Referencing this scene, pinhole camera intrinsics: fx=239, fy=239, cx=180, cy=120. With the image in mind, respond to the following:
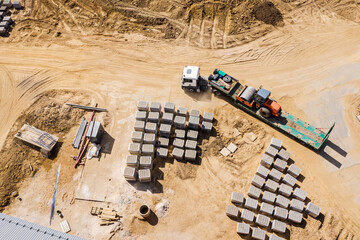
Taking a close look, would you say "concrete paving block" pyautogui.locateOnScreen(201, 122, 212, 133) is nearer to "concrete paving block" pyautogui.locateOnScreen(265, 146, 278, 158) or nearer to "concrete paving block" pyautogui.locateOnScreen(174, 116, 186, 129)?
"concrete paving block" pyautogui.locateOnScreen(174, 116, 186, 129)

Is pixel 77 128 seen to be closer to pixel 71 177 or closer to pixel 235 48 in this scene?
pixel 71 177

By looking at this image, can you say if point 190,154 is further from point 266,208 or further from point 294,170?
point 294,170

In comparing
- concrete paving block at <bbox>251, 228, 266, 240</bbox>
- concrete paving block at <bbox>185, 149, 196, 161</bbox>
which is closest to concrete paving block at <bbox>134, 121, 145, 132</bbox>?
concrete paving block at <bbox>185, 149, 196, 161</bbox>

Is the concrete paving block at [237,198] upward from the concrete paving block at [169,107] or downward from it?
downward

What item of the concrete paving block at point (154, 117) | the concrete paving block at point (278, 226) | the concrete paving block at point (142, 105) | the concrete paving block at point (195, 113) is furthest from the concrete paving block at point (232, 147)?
the concrete paving block at point (142, 105)

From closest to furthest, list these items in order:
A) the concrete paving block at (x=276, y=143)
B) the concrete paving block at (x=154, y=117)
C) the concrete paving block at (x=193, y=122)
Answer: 1. the concrete paving block at (x=276, y=143)
2. the concrete paving block at (x=193, y=122)
3. the concrete paving block at (x=154, y=117)

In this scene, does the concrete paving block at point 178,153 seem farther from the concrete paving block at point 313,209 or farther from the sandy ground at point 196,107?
the concrete paving block at point 313,209

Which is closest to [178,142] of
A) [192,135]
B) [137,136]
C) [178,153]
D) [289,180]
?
[178,153]
